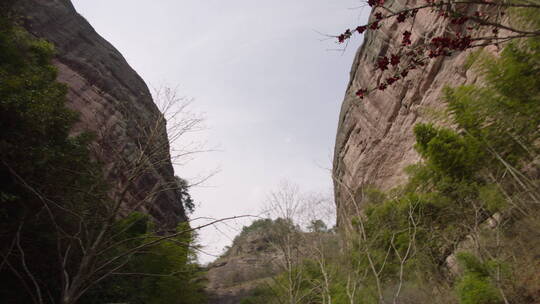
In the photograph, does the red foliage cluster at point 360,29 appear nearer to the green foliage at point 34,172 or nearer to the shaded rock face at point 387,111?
the green foliage at point 34,172

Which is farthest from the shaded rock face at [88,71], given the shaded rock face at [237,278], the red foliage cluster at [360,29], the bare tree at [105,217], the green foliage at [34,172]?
the red foliage cluster at [360,29]

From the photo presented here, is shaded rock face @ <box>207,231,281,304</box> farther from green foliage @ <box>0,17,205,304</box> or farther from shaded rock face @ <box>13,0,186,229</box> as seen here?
green foliage @ <box>0,17,205,304</box>

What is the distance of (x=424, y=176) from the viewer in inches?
444

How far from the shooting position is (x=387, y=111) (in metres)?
20.4

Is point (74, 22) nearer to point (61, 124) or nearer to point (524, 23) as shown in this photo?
point (61, 124)

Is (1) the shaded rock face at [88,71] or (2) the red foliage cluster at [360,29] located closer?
(2) the red foliage cluster at [360,29]

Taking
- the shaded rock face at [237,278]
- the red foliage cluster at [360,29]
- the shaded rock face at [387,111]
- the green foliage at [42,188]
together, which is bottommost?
the red foliage cluster at [360,29]

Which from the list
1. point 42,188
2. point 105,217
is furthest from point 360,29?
point 42,188

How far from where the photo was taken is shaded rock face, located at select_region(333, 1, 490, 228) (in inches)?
658

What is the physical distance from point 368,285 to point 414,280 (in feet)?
5.28

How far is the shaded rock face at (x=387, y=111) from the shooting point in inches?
658

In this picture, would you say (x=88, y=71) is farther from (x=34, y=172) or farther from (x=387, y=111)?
(x=387, y=111)

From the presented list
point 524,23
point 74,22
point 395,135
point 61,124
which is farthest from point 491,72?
point 74,22

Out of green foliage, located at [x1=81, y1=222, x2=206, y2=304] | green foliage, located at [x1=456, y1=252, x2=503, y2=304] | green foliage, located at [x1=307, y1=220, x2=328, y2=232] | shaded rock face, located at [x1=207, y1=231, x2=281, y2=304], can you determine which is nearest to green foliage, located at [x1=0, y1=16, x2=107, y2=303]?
green foliage, located at [x1=81, y1=222, x2=206, y2=304]
